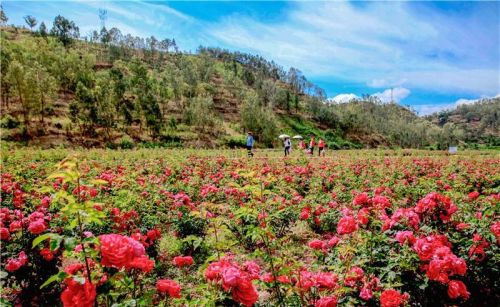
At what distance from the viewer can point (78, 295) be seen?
1.86 meters

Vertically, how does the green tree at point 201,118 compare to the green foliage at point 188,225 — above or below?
above

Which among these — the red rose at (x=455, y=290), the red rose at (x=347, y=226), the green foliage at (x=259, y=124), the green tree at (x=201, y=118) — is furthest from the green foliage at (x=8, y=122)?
the red rose at (x=455, y=290)

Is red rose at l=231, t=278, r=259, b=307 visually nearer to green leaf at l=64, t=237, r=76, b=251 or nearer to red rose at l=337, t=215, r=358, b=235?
green leaf at l=64, t=237, r=76, b=251

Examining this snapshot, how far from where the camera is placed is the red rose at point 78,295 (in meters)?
1.85

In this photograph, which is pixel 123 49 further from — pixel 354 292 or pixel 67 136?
pixel 354 292

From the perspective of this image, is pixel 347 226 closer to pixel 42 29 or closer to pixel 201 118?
pixel 201 118

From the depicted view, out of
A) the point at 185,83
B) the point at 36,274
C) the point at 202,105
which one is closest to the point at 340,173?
the point at 36,274

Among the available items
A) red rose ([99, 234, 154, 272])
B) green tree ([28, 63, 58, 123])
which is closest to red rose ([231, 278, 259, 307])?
red rose ([99, 234, 154, 272])

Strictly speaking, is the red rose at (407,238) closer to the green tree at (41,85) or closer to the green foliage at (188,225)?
the green foliage at (188,225)

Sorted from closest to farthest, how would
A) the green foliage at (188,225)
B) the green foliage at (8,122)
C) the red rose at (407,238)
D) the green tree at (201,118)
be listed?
the red rose at (407,238) < the green foliage at (188,225) < the green foliage at (8,122) < the green tree at (201,118)

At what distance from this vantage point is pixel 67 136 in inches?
1555

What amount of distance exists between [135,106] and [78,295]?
166 ft

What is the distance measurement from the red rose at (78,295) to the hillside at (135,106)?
132 ft

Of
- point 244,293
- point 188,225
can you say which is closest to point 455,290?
point 244,293
